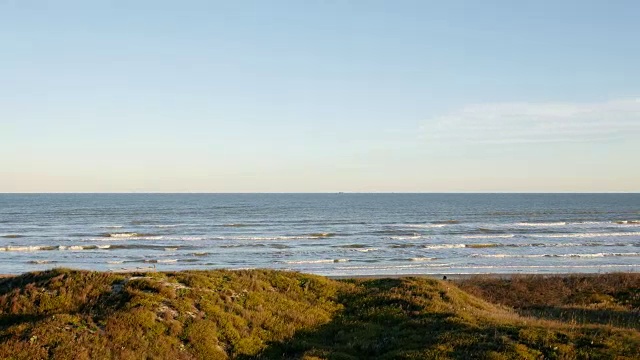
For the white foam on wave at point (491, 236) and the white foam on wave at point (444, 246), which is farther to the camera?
the white foam on wave at point (491, 236)

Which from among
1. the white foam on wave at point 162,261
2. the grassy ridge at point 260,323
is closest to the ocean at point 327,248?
the white foam on wave at point 162,261

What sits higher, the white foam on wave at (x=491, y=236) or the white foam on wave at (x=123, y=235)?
the white foam on wave at (x=491, y=236)

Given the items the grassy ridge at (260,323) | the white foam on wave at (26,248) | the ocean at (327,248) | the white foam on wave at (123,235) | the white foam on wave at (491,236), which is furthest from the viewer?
the white foam on wave at (491,236)

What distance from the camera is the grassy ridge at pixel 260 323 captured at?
45.1 ft

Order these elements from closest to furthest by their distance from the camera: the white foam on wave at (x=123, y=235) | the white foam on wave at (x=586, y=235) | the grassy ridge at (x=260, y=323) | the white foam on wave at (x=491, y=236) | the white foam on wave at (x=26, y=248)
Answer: the grassy ridge at (x=260, y=323) < the white foam on wave at (x=26, y=248) < the white foam on wave at (x=123, y=235) < the white foam on wave at (x=491, y=236) < the white foam on wave at (x=586, y=235)

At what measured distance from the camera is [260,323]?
55.8 ft

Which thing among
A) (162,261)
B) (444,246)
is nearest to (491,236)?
(444,246)

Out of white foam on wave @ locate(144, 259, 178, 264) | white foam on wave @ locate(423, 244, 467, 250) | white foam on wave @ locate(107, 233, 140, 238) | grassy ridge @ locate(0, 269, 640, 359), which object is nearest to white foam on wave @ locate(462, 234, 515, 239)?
white foam on wave @ locate(423, 244, 467, 250)

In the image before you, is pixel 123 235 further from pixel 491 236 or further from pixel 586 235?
pixel 586 235

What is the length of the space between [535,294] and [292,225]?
2630 inches

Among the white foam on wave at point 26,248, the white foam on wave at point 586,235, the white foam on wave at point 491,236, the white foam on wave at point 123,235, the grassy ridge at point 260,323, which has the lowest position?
the white foam on wave at point 26,248

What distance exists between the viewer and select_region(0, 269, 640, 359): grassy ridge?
45.1 feet

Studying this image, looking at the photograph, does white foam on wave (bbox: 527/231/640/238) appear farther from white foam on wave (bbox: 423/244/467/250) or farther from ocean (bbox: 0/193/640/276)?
white foam on wave (bbox: 423/244/467/250)

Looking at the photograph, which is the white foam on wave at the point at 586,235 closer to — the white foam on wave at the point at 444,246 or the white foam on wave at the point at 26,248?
the white foam on wave at the point at 444,246
